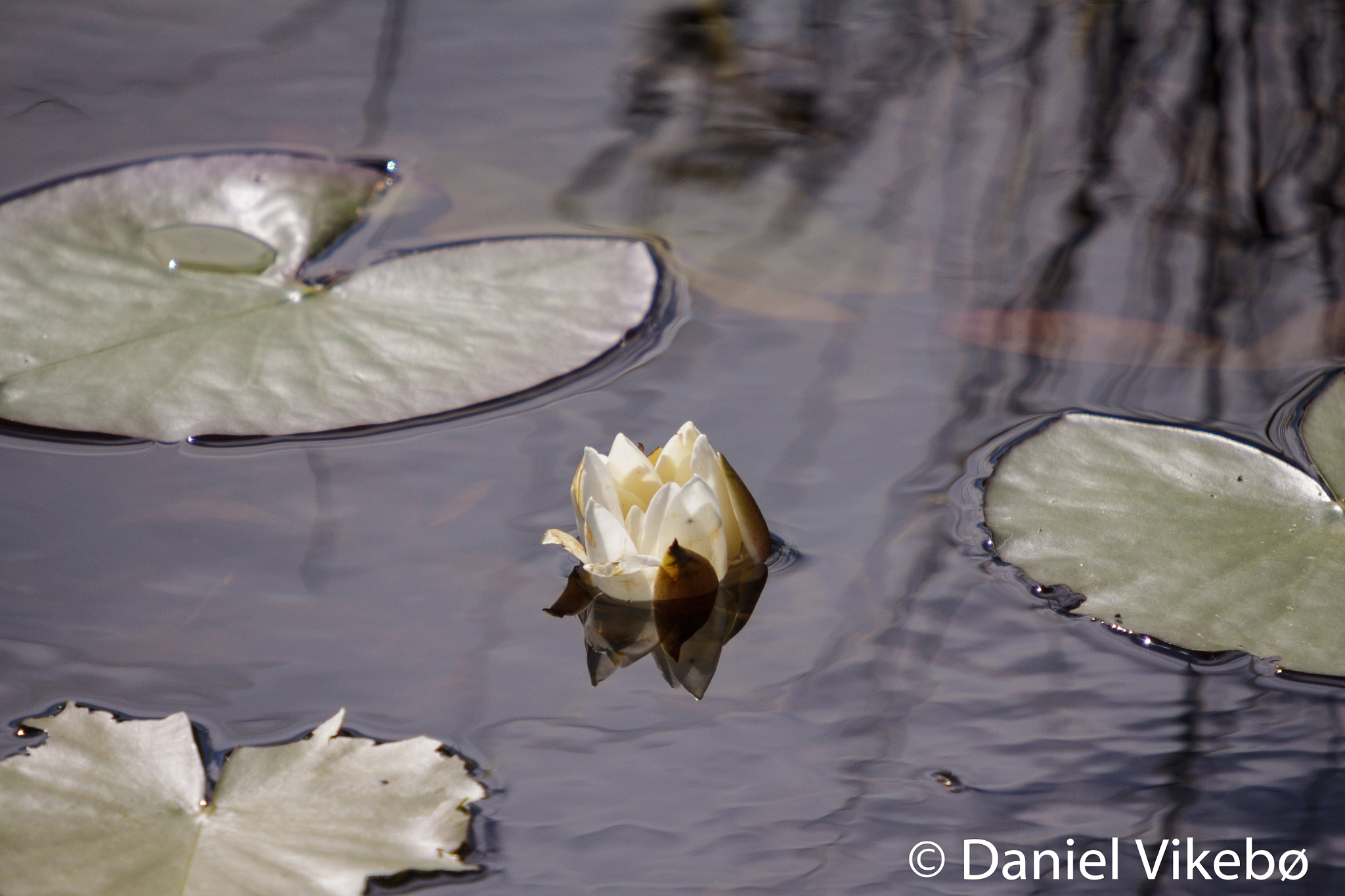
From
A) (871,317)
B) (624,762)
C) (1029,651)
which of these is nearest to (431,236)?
(871,317)

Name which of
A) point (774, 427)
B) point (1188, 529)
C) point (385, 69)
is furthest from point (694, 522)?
point (385, 69)

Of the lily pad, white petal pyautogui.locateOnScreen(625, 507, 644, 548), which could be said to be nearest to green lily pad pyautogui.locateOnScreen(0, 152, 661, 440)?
white petal pyautogui.locateOnScreen(625, 507, 644, 548)

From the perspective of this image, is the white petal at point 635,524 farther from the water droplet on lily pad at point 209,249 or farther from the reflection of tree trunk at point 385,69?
the reflection of tree trunk at point 385,69

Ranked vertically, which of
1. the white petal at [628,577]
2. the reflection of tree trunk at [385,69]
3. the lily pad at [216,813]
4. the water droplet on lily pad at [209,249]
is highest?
the reflection of tree trunk at [385,69]

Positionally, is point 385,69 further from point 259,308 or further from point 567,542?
point 567,542

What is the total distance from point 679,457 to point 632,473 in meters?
0.05

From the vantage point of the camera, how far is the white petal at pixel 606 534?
1.09 m

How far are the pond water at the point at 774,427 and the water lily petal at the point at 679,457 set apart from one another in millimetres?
136

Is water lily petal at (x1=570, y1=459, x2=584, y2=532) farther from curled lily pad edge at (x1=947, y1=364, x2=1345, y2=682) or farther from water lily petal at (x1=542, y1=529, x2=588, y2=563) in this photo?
curled lily pad edge at (x1=947, y1=364, x2=1345, y2=682)

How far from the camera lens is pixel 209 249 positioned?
154 cm

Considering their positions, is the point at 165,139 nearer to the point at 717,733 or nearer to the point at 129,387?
the point at 129,387

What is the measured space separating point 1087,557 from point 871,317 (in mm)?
504

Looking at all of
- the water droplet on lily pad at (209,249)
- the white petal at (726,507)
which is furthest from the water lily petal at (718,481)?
the water droplet on lily pad at (209,249)

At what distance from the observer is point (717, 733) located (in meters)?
1.01
